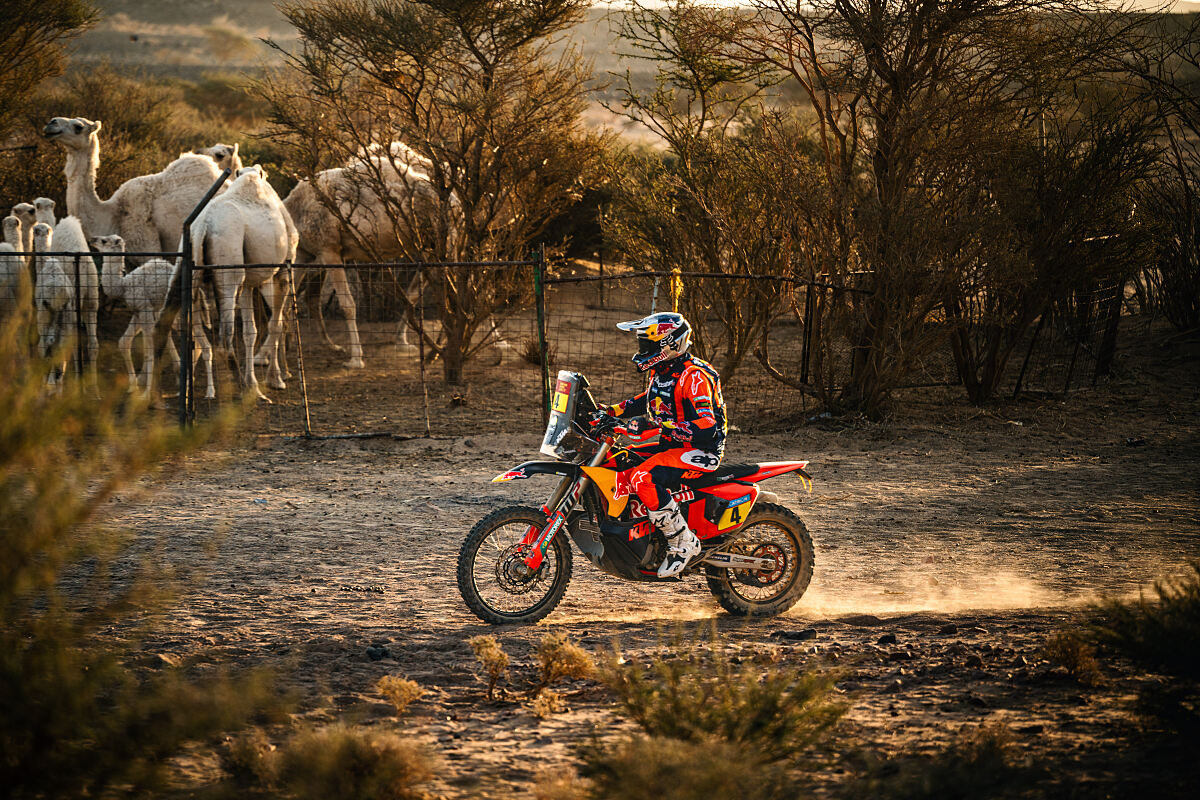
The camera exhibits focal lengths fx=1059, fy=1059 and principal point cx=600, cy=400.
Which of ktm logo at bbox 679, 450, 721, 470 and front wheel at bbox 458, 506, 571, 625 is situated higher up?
ktm logo at bbox 679, 450, 721, 470

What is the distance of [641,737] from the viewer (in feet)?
11.9

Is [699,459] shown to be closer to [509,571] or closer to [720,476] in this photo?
[720,476]

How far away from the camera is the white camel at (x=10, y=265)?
36.8 feet

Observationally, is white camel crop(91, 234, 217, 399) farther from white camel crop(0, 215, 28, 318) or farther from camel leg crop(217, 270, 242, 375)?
white camel crop(0, 215, 28, 318)

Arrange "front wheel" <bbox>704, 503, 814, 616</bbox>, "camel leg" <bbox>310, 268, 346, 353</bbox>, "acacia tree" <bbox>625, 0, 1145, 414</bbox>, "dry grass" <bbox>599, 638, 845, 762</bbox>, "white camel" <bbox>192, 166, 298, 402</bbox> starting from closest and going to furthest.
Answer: "dry grass" <bbox>599, 638, 845, 762</bbox>
"front wheel" <bbox>704, 503, 814, 616</bbox>
"acacia tree" <bbox>625, 0, 1145, 414</bbox>
"white camel" <bbox>192, 166, 298, 402</bbox>
"camel leg" <bbox>310, 268, 346, 353</bbox>

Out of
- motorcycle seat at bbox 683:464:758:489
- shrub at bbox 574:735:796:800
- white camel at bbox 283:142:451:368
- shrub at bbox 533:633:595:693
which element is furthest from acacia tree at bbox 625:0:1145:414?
shrub at bbox 574:735:796:800

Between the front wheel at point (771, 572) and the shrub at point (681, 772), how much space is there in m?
2.09

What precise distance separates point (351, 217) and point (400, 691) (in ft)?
35.3

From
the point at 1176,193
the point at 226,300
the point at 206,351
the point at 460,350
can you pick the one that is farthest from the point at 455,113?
the point at 1176,193

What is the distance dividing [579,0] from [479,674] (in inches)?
396

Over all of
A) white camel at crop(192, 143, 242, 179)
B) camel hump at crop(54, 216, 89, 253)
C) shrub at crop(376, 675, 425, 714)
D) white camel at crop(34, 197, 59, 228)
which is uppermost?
white camel at crop(192, 143, 242, 179)

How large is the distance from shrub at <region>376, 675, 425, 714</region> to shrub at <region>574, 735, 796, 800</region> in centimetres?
98

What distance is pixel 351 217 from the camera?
13984mm

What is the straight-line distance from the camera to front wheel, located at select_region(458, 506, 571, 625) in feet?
17.2
